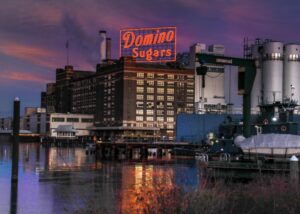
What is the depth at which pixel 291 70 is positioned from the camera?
529 ft

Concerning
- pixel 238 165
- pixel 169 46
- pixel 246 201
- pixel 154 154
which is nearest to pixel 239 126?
pixel 154 154

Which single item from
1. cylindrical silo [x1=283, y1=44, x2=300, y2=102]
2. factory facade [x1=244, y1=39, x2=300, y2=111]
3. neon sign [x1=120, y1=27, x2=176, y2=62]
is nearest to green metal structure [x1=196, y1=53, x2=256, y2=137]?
factory facade [x1=244, y1=39, x2=300, y2=111]

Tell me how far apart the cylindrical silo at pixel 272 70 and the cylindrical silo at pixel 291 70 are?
1.91 metres

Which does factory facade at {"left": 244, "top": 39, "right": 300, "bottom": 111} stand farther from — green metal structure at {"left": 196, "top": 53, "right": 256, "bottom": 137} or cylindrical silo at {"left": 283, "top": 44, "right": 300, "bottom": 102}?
green metal structure at {"left": 196, "top": 53, "right": 256, "bottom": 137}

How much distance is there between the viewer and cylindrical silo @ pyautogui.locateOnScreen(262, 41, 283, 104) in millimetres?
152375

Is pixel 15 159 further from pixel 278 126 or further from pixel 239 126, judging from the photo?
pixel 239 126

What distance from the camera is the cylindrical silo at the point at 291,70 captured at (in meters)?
159

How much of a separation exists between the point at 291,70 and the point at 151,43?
46940mm

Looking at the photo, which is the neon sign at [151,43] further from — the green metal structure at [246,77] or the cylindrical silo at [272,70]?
the green metal structure at [246,77]

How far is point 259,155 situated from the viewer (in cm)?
5644

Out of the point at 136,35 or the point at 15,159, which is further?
the point at 136,35

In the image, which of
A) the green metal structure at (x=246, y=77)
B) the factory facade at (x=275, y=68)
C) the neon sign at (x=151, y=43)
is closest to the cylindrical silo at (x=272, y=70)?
the factory facade at (x=275, y=68)

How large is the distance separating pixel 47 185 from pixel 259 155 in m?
27.2

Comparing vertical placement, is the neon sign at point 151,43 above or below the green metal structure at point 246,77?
above
